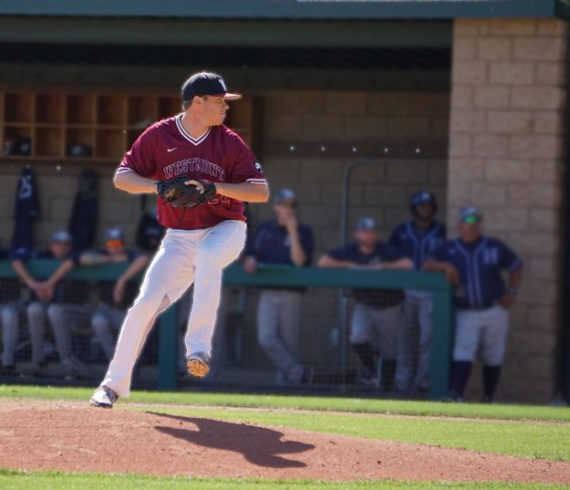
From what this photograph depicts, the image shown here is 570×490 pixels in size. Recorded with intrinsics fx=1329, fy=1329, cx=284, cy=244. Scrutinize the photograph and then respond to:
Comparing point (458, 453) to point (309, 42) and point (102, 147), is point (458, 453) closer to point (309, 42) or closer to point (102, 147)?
point (309, 42)

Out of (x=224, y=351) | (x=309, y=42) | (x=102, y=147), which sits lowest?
(x=224, y=351)

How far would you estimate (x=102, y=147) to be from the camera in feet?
49.7

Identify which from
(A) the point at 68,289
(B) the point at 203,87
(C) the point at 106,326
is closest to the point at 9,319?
(A) the point at 68,289

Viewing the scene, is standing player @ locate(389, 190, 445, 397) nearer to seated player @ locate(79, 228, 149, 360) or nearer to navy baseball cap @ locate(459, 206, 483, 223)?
A: navy baseball cap @ locate(459, 206, 483, 223)

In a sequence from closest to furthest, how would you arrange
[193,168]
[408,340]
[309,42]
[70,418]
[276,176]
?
[70,418] < [193,168] < [408,340] < [309,42] < [276,176]

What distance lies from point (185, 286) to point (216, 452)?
1.39 meters

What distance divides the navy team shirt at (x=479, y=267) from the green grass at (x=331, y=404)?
6.37ft

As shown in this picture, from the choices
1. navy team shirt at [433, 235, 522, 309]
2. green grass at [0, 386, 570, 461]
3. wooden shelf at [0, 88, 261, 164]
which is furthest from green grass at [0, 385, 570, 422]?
wooden shelf at [0, 88, 261, 164]

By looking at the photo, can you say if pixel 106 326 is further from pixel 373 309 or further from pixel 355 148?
pixel 355 148

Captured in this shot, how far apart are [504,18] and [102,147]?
16.4ft

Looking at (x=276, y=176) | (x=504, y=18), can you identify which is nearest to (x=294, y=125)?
(x=276, y=176)

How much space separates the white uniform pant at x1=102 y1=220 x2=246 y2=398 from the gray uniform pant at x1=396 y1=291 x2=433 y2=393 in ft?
15.0

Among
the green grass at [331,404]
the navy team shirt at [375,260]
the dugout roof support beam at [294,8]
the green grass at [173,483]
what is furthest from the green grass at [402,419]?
the dugout roof support beam at [294,8]

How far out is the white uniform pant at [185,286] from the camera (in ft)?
24.5
